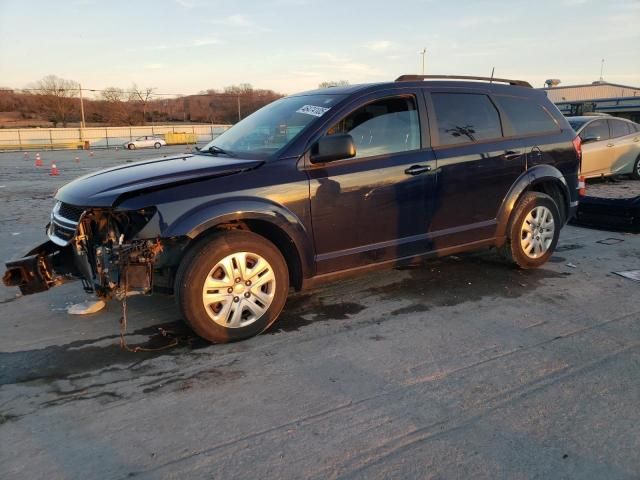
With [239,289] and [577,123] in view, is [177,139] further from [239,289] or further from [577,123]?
[239,289]

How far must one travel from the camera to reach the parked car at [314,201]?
3525 millimetres

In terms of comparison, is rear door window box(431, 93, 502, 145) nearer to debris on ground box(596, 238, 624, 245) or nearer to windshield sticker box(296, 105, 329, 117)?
windshield sticker box(296, 105, 329, 117)

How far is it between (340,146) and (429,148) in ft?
3.51

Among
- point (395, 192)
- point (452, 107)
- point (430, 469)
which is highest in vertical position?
point (452, 107)

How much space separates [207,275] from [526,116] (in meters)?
3.72

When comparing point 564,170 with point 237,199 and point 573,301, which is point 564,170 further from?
point 237,199

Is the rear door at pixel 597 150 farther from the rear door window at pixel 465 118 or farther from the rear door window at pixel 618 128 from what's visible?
the rear door window at pixel 465 118

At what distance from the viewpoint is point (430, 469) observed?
2.33 m

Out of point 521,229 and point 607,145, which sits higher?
point 607,145

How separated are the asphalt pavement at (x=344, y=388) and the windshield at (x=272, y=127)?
1403 mm

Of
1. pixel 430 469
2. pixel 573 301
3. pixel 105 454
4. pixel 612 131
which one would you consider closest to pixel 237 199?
pixel 105 454

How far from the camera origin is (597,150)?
10672 millimetres

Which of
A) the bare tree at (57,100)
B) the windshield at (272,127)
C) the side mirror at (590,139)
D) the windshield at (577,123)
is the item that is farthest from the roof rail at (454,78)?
the bare tree at (57,100)

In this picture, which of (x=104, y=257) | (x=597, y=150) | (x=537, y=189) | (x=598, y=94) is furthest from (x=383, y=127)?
(x=598, y=94)
